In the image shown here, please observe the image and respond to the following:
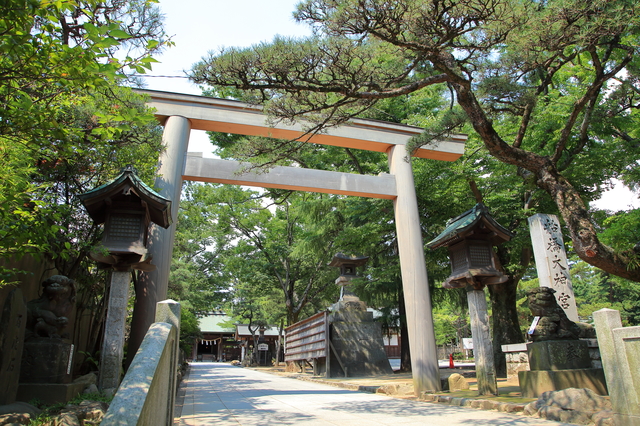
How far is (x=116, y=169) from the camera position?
717cm

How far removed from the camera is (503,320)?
1166 centimetres

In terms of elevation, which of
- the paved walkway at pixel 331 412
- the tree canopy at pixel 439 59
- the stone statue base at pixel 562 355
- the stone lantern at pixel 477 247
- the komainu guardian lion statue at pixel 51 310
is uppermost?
the tree canopy at pixel 439 59

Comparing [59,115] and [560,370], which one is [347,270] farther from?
[59,115]

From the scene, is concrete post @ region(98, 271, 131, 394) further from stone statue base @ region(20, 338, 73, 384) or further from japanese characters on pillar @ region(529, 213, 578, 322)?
japanese characters on pillar @ region(529, 213, 578, 322)

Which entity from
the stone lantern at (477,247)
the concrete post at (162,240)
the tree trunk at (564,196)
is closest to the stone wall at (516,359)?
the stone lantern at (477,247)

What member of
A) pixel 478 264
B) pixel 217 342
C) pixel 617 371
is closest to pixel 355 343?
pixel 478 264

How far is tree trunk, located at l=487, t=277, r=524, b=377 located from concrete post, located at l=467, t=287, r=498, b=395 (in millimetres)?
4382

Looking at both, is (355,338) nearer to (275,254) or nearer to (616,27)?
(275,254)

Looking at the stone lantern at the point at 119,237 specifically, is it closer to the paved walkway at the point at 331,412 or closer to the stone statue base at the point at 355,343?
the paved walkway at the point at 331,412

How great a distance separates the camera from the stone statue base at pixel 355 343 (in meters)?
13.6

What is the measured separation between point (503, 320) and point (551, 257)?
3.11 metres

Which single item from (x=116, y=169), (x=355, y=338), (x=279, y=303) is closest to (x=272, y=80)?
(x=116, y=169)

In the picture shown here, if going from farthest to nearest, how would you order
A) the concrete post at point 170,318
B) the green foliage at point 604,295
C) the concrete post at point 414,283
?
1. the green foliage at point 604,295
2. the concrete post at point 414,283
3. the concrete post at point 170,318

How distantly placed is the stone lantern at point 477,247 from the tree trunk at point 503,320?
4.39 m
